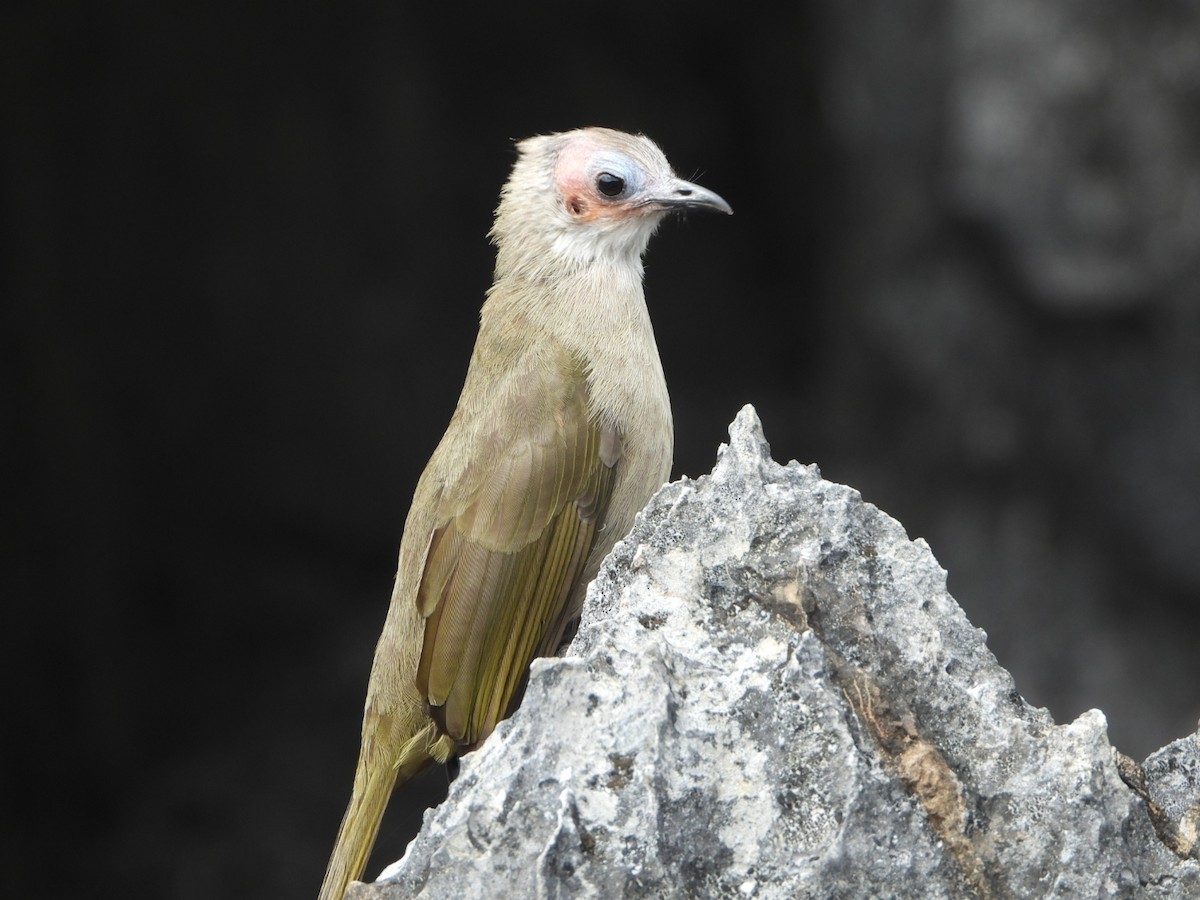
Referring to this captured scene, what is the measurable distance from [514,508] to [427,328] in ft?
21.3

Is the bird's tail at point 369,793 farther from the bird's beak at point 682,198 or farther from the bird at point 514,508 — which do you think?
the bird's beak at point 682,198

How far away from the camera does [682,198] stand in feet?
16.2

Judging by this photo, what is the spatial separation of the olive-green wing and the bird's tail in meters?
0.13

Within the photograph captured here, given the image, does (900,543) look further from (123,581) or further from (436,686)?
(123,581)

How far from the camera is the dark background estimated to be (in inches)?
316

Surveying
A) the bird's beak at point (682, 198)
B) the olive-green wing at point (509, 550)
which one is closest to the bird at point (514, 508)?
the olive-green wing at point (509, 550)

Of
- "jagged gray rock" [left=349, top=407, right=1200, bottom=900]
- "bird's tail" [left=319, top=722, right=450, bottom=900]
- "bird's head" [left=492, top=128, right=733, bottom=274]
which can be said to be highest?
"bird's head" [left=492, top=128, right=733, bottom=274]

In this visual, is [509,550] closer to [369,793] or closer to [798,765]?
[369,793]

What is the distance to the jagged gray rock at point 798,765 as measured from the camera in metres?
2.52

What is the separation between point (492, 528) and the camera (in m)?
4.47

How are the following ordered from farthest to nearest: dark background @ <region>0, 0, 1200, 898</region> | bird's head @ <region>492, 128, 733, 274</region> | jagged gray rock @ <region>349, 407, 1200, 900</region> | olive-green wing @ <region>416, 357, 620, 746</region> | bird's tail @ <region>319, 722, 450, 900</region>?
dark background @ <region>0, 0, 1200, 898</region>
bird's head @ <region>492, 128, 733, 274</region>
olive-green wing @ <region>416, 357, 620, 746</region>
bird's tail @ <region>319, 722, 450, 900</region>
jagged gray rock @ <region>349, 407, 1200, 900</region>

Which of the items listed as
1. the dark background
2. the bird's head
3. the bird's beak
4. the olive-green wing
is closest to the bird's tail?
the olive-green wing

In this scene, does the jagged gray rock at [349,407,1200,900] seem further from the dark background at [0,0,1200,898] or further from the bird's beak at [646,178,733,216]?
the dark background at [0,0,1200,898]

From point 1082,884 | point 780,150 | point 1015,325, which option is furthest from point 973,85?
point 1082,884
